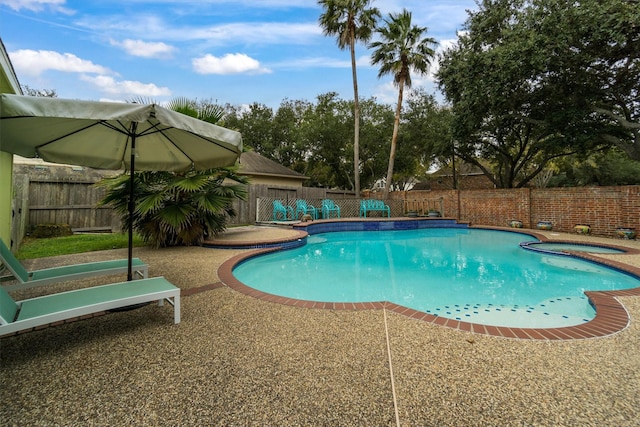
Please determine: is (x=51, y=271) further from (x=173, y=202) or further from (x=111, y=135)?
(x=173, y=202)

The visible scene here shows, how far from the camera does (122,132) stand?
3.13 metres

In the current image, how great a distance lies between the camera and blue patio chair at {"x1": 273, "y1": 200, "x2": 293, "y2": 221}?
13.2 m

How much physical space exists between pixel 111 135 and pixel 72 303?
6.31 ft

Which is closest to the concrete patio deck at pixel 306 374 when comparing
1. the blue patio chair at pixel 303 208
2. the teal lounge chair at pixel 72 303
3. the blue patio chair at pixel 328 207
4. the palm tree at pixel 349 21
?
the teal lounge chair at pixel 72 303

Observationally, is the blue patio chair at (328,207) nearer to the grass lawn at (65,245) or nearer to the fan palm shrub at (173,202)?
the fan palm shrub at (173,202)

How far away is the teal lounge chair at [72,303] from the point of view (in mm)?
2012

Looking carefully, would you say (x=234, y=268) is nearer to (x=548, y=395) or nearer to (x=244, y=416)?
(x=244, y=416)

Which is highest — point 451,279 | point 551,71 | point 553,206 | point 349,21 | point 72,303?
point 349,21

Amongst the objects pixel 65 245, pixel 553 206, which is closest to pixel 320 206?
pixel 553 206

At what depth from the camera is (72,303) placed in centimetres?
234

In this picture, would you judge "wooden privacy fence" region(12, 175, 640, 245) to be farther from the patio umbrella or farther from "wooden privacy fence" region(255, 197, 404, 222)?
the patio umbrella

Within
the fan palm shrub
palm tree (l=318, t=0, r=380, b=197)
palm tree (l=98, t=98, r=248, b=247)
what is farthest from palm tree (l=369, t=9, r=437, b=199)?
the fan palm shrub

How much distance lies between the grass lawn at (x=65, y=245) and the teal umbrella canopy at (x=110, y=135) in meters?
3.90

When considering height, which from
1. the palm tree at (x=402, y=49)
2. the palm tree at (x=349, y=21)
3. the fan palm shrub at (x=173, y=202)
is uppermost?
the palm tree at (x=349, y=21)
